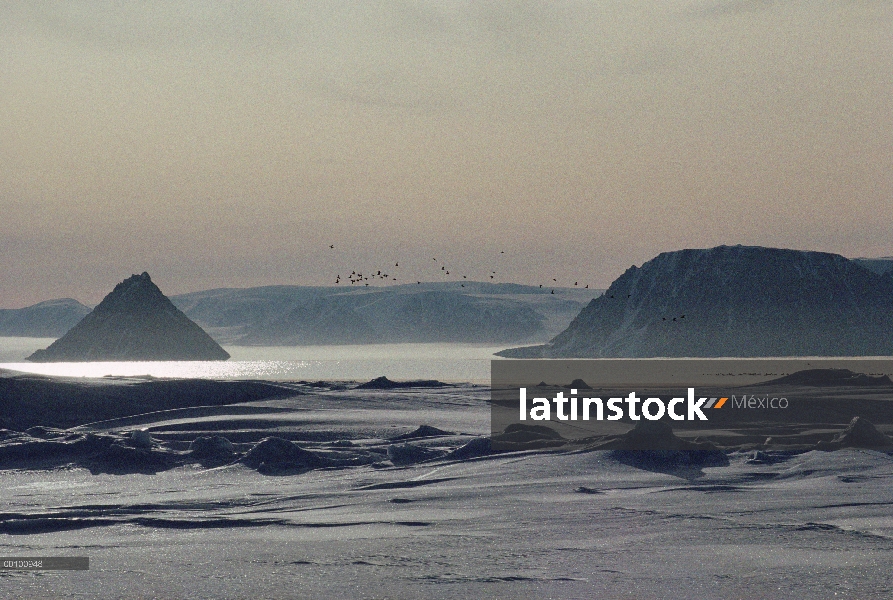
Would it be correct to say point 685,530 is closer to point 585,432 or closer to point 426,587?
point 426,587

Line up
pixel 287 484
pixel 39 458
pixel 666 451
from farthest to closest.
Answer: pixel 39 458, pixel 666 451, pixel 287 484

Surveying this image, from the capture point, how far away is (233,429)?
37.8m

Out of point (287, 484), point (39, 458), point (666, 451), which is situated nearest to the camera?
point (287, 484)

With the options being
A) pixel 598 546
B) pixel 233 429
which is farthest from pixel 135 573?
pixel 233 429

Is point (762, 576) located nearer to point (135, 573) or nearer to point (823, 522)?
point (823, 522)

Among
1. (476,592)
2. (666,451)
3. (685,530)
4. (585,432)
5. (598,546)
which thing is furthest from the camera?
(585,432)

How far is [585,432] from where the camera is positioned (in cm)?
3631

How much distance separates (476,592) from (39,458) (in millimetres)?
20326

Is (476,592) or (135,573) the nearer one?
(476,592)

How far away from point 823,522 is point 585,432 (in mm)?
18486

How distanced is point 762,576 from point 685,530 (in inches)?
130

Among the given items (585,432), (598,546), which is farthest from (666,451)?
(598,546)

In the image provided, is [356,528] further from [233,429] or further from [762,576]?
[233,429]

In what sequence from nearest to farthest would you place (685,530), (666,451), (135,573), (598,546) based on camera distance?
(135,573)
(598,546)
(685,530)
(666,451)
